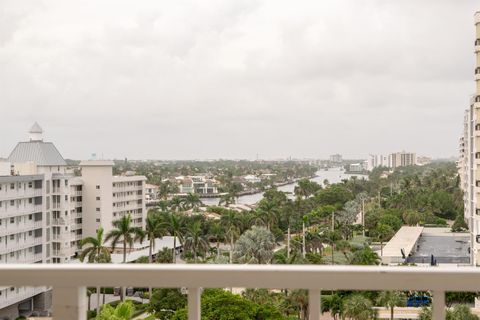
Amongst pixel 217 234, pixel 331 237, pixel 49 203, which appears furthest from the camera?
pixel 217 234

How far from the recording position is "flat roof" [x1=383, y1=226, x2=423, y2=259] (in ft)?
55.1

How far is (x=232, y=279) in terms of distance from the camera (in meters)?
0.67

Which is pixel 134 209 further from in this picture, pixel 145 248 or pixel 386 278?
pixel 386 278

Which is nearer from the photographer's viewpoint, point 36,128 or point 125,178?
point 125,178

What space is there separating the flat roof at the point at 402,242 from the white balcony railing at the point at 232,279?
16.0 m

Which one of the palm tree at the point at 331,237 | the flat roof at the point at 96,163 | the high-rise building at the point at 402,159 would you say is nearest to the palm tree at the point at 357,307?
the palm tree at the point at 331,237

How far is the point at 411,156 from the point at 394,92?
4995 cm

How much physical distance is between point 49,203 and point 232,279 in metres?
17.2

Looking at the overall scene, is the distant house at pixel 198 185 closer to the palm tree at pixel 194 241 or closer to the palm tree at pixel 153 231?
the palm tree at pixel 194 241

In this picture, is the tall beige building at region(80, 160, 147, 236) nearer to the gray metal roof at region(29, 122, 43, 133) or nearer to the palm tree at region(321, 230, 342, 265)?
the gray metal roof at region(29, 122, 43, 133)

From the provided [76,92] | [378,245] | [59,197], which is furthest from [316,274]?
[76,92]

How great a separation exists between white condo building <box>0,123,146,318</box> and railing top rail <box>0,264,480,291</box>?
1187cm

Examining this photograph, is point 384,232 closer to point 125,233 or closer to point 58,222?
point 125,233

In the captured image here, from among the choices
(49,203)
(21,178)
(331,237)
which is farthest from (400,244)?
(21,178)
